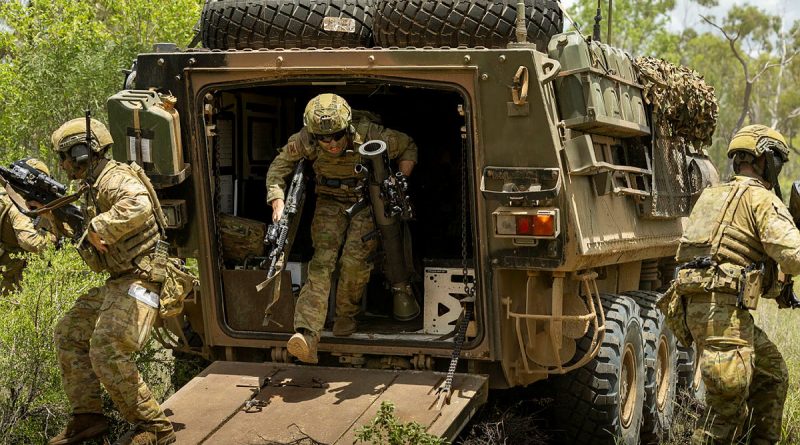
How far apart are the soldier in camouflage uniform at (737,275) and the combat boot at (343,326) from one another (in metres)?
1.91

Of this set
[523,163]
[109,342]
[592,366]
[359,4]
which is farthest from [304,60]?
[592,366]

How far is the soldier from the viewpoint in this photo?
8.82m

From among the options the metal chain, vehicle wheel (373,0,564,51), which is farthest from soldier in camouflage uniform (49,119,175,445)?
vehicle wheel (373,0,564,51)

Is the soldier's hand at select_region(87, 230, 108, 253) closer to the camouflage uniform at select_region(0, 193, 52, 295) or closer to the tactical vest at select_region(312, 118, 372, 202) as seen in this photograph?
the tactical vest at select_region(312, 118, 372, 202)

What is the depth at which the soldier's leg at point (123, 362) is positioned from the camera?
6.09 m

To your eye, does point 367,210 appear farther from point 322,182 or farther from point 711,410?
point 711,410

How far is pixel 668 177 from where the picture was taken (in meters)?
8.28

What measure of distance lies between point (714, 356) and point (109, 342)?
306 centimetres

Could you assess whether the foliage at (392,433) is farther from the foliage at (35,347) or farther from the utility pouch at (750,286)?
the foliage at (35,347)

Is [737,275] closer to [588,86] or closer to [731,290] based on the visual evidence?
[731,290]

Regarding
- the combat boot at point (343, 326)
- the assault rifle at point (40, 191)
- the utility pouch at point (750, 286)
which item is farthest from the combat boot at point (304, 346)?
the utility pouch at point (750, 286)

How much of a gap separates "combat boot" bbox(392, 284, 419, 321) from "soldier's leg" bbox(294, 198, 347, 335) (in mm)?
534

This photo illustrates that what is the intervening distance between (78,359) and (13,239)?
9.38ft

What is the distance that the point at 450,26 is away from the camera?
6613mm
